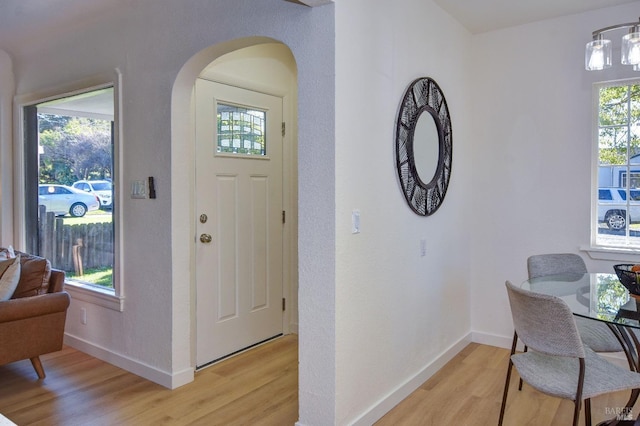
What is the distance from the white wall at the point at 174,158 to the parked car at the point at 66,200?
721 mm

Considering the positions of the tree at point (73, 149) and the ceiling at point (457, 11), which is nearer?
the ceiling at point (457, 11)

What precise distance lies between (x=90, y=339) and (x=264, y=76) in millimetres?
2465

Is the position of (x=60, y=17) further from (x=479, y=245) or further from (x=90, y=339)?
(x=479, y=245)

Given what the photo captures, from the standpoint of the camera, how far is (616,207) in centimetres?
320

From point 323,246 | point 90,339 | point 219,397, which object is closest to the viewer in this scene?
point 323,246

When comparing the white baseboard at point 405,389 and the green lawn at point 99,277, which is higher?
the green lawn at point 99,277

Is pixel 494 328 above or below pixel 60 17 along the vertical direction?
below

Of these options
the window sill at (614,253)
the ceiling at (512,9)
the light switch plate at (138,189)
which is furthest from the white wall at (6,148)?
the window sill at (614,253)

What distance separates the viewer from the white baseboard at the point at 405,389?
2400 mm

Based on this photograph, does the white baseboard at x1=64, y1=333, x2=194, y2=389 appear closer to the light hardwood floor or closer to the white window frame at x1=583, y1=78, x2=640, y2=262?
the light hardwood floor

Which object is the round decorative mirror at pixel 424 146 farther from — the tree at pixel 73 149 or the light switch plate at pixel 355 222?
the tree at pixel 73 149

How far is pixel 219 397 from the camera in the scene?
2.74m

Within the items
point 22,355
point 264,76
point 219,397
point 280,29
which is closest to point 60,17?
point 264,76

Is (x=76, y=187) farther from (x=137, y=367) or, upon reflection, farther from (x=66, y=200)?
→ (x=137, y=367)
